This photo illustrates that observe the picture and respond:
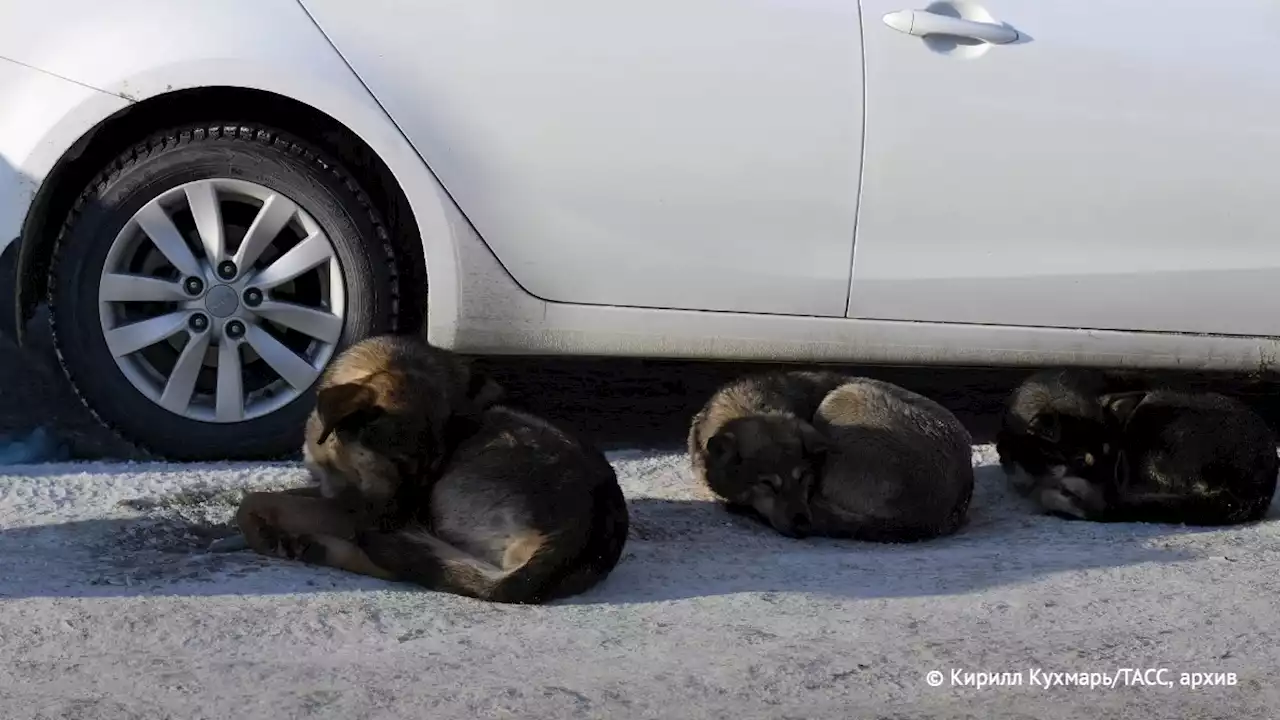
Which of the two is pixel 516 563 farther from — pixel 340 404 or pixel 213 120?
pixel 213 120

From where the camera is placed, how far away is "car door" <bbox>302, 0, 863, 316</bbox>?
4.50 metres

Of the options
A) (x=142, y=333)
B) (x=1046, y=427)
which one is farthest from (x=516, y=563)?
(x=1046, y=427)

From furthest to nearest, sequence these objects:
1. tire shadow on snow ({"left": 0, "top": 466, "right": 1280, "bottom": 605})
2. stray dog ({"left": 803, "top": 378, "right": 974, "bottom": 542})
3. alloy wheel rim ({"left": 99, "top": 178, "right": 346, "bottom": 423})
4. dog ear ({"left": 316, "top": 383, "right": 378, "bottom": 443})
A: alloy wheel rim ({"left": 99, "top": 178, "right": 346, "bottom": 423}), stray dog ({"left": 803, "top": 378, "right": 974, "bottom": 542}), dog ear ({"left": 316, "top": 383, "right": 378, "bottom": 443}), tire shadow on snow ({"left": 0, "top": 466, "right": 1280, "bottom": 605})

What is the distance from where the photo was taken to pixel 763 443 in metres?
4.48

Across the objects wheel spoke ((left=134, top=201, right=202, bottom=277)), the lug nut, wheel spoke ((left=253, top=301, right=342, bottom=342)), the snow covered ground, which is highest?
wheel spoke ((left=134, top=201, right=202, bottom=277))

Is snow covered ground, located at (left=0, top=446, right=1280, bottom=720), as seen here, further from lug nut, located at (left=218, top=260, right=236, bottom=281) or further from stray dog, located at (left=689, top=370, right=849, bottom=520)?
lug nut, located at (left=218, top=260, right=236, bottom=281)

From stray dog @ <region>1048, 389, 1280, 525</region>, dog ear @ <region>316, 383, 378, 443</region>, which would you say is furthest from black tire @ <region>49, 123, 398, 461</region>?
stray dog @ <region>1048, 389, 1280, 525</region>

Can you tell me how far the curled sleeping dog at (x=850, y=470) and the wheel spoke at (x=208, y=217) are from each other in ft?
5.32

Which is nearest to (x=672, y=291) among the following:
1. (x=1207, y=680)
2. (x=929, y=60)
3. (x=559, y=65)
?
(x=559, y=65)

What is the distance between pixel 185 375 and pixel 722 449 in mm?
1671

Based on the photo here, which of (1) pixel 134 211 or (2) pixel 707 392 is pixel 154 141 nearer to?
(1) pixel 134 211

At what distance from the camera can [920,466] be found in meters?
4.41

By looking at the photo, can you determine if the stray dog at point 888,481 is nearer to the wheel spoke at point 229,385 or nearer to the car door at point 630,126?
the car door at point 630,126

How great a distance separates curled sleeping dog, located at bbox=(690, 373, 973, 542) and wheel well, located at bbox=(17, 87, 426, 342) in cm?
117
